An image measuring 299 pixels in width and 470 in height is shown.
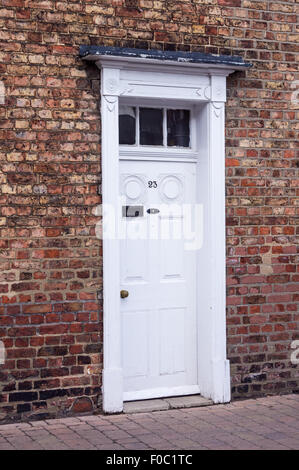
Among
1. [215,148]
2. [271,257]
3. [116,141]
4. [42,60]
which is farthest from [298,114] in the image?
[42,60]

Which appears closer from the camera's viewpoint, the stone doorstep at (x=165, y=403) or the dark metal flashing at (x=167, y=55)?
the dark metal flashing at (x=167, y=55)

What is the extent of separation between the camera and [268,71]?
285 inches

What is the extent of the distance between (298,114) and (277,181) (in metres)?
0.72

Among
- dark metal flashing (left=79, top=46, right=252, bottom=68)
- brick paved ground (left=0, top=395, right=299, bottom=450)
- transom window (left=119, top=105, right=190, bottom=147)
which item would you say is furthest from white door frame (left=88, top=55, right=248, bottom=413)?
brick paved ground (left=0, top=395, right=299, bottom=450)

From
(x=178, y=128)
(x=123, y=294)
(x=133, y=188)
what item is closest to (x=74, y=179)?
(x=133, y=188)

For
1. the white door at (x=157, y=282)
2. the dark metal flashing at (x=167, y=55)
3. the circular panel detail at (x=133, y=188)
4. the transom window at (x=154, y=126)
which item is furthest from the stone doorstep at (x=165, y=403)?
the dark metal flashing at (x=167, y=55)

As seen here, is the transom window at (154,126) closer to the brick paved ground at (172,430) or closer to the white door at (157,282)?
the white door at (157,282)

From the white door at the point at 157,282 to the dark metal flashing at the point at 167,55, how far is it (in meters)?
0.99

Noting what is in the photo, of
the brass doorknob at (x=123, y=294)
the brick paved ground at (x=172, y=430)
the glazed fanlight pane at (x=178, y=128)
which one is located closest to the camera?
the brick paved ground at (x=172, y=430)

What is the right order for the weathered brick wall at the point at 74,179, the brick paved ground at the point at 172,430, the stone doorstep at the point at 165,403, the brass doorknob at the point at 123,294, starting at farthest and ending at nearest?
1. the brass doorknob at the point at 123,294
2. the stone doorstep at the point at 165,403
3. the weathered brick wall at the point at 74,179
4. the brick paved ground at the point at 172,430

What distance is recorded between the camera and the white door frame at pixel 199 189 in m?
6.58

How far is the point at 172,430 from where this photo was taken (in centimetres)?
614

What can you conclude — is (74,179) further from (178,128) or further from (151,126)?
(178,128)

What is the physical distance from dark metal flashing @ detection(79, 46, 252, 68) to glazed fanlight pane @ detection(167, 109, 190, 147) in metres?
0.59
